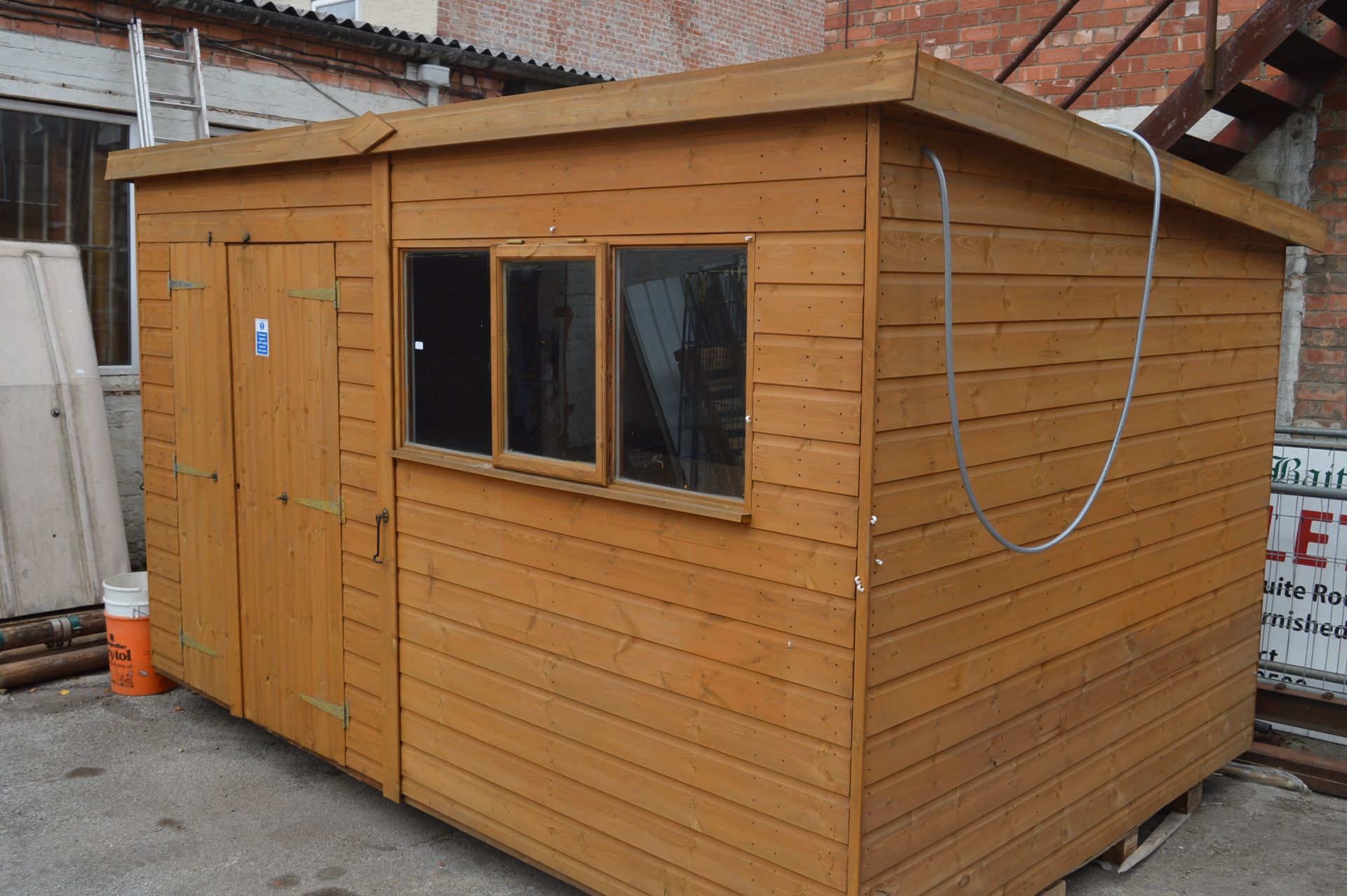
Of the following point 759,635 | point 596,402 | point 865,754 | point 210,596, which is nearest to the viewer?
point 865,754

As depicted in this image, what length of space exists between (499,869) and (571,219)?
2.55 metres

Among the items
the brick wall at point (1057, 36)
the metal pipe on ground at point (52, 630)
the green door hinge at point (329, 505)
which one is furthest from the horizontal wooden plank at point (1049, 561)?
the metal pipe on ground at point (52, 630)

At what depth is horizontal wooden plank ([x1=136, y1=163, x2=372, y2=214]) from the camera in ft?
16.9

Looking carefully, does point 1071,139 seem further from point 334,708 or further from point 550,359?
point 334,708

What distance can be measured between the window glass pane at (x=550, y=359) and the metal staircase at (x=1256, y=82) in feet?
12.4

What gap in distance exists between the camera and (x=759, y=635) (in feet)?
12.1

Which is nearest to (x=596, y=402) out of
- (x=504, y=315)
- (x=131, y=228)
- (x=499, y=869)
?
(x=504, y=315)

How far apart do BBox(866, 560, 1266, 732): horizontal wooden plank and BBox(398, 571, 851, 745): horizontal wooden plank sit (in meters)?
0.18

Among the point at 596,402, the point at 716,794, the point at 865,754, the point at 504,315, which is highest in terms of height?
the point at 504,315

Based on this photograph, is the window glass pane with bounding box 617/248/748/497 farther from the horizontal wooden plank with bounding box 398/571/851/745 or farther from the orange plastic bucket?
the orange plastic bucket

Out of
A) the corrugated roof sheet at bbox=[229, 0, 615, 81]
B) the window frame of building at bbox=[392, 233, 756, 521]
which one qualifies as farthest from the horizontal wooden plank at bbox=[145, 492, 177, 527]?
the corrugated roof sheet at bbox=[229, 0, 615, 81]

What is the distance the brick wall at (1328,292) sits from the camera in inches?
267

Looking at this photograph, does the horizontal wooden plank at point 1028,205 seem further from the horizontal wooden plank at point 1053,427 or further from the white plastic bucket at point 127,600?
the white plastic bucket at point 127,600

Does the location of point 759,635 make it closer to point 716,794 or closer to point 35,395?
point 716,794
